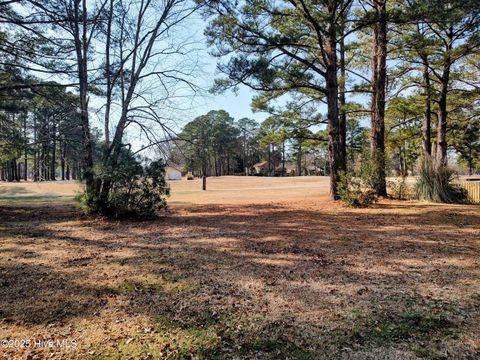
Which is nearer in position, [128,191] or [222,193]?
[128,191]

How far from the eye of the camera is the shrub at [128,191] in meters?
7.52

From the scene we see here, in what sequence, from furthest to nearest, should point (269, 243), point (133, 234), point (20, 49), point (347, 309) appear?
point (20, 49)
point (133, 234)
point (269, 243)
point (347, 309)

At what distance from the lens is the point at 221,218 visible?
25.5 feet

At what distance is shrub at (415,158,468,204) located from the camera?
9709 mm

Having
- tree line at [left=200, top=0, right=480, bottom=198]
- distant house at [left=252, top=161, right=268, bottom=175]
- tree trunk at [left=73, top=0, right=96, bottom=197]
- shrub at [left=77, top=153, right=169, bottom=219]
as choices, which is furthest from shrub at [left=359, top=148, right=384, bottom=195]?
distant house at [left=252, top=161, right=268, bottom=175]

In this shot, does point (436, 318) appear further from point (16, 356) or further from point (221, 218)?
point (221, 218)

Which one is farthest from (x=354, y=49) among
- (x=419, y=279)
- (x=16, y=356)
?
(x=16, y=356)

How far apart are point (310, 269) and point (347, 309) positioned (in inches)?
42.5

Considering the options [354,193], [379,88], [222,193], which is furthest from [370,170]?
[222,193]

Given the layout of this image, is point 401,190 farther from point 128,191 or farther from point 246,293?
point 246,293

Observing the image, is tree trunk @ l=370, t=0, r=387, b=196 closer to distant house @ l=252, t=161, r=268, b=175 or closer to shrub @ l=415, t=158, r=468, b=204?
shrub @ l=415, t=158, r=468, b=204

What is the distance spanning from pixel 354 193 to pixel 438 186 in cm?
317

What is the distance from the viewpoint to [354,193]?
885 cm

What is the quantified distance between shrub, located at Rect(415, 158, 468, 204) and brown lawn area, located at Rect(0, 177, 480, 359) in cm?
401
